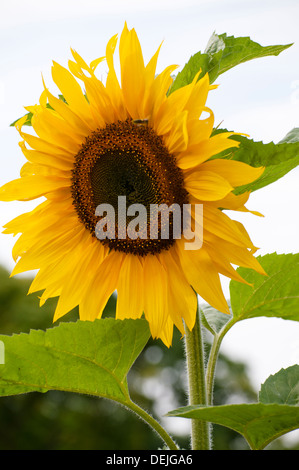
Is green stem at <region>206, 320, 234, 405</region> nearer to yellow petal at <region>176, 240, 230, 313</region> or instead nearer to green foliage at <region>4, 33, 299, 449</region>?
green foliage at <region>4, 33, 299, 449</region>

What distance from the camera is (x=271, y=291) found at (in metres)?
1.20

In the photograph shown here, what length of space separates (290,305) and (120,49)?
2.01 feet

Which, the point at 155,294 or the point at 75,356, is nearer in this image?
the point at 75,356

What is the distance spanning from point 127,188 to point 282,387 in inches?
21.0

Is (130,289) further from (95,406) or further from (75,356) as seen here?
(95,406)

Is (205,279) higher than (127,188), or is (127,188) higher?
(127,188)

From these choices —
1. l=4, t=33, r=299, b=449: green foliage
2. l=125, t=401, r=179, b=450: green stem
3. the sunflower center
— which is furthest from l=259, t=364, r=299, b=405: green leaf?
the sunflower center

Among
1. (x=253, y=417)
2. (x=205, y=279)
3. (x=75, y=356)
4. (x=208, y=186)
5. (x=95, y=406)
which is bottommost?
(x=253, y=417)

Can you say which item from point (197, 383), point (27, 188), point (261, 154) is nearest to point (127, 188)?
point (27, 188)

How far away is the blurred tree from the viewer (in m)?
10.0

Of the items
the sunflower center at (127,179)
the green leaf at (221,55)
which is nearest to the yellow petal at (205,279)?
the sunflower center at (127,179)

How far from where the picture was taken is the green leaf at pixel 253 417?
91 centimetres

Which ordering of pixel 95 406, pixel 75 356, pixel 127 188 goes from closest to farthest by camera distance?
pixel 75 356 → pixel 127 188 → pixel 95 406

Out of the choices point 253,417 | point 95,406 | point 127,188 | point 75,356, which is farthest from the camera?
point 95,406
